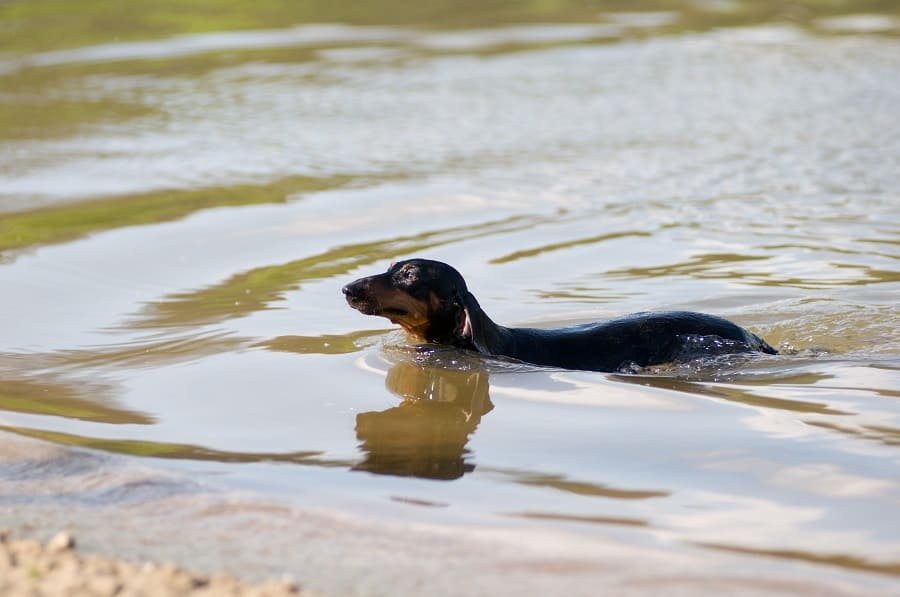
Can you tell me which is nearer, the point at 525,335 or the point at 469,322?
the point at 469,322

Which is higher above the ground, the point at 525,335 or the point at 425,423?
the point at 525,335

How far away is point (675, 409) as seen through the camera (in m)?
6.62

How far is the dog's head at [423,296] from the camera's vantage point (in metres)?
7.44

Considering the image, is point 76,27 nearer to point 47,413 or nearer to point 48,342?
point 48,342

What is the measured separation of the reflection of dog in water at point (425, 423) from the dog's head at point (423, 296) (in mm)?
285

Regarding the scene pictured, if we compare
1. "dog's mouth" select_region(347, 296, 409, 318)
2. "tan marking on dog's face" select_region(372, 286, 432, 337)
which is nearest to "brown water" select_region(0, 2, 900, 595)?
"tan marking on dog's face" select_region(372, 286, 432, 337)

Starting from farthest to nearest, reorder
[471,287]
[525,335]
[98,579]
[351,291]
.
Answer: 1. [471,287]
2. [525,335]
3. [351,291]
4. [98,579]

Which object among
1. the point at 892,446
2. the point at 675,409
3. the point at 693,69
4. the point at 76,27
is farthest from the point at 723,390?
the point at 76,27

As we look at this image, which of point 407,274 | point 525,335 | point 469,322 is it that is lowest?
point 525,335

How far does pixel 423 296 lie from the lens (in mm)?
7551

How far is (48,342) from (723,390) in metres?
4.13

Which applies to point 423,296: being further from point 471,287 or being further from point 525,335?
point 471,287

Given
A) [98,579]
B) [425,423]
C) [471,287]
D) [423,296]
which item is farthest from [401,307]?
[98,579]

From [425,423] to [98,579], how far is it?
244 cm
